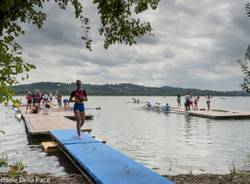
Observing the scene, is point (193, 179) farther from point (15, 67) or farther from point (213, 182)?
point (15, 67)

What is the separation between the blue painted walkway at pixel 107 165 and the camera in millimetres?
8216

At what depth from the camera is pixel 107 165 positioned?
383 inches

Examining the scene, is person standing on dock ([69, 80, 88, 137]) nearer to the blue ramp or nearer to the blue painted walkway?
the blue ramp

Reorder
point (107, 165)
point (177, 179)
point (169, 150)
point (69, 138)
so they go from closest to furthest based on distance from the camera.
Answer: point (177, 179)
point (107, 165)
point (69, 138)
point (169, 150)

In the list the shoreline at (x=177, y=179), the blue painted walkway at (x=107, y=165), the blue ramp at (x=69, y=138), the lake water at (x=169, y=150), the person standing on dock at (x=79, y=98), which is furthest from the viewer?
the blue ramp at (x=69, y=138)

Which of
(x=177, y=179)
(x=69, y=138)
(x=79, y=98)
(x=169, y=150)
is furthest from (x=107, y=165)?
(x=169, y=150)

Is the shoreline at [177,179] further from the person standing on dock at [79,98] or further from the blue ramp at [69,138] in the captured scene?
the person standing on dock at [79,98]

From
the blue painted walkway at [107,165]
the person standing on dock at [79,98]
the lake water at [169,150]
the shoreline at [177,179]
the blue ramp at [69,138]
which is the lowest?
the lake water at [169,150]

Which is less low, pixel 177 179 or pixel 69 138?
pixel 69 138

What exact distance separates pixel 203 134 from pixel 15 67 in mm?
20092

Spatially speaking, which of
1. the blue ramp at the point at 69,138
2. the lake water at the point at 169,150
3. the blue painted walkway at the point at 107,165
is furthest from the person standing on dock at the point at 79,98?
the lake water at the point at 169,150

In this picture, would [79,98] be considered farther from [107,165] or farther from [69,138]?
[107,165]

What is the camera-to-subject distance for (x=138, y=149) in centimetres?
1775

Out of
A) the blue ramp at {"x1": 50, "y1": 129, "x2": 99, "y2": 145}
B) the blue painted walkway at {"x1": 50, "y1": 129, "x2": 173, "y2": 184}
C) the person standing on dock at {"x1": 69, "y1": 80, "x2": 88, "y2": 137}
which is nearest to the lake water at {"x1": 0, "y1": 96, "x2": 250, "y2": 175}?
the blue ramp at {"x1": 50, "y1": 129, "x2": 99, "y2": 145}
